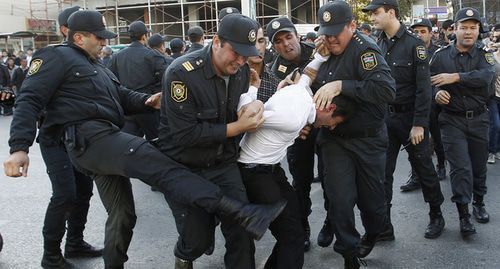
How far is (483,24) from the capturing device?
4629 mm

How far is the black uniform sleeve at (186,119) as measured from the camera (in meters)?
2.96

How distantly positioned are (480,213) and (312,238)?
1552 millimetres

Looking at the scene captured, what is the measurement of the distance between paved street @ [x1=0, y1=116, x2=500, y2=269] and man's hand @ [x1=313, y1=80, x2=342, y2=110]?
1.33 metres

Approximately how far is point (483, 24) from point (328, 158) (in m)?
2.16

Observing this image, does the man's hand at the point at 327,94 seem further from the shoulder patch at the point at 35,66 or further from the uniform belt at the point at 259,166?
the shoulder patch at the point at 35,66

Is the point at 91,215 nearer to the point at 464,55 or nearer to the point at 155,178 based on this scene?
the point at 155,178

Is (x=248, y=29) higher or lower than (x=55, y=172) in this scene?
higher

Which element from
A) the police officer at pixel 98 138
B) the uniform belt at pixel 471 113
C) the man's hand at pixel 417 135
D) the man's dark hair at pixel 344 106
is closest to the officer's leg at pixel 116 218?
the police officer at pixel 98 138

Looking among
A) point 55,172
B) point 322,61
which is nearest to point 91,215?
point 55,172

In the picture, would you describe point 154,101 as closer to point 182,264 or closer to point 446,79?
point 182,264

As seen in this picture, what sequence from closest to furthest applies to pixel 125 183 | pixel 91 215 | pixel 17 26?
pixel 125 183 → pixel 91 215 → pixel 17 26

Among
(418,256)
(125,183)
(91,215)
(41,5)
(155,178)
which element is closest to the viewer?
(155,178)

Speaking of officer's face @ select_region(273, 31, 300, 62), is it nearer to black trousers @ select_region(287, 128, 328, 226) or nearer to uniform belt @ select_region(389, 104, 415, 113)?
black trousers @ select_region(287, 128, 328, 226)

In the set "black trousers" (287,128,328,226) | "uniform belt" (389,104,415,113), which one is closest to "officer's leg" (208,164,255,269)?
"black trousers" (287,128,328,226)
